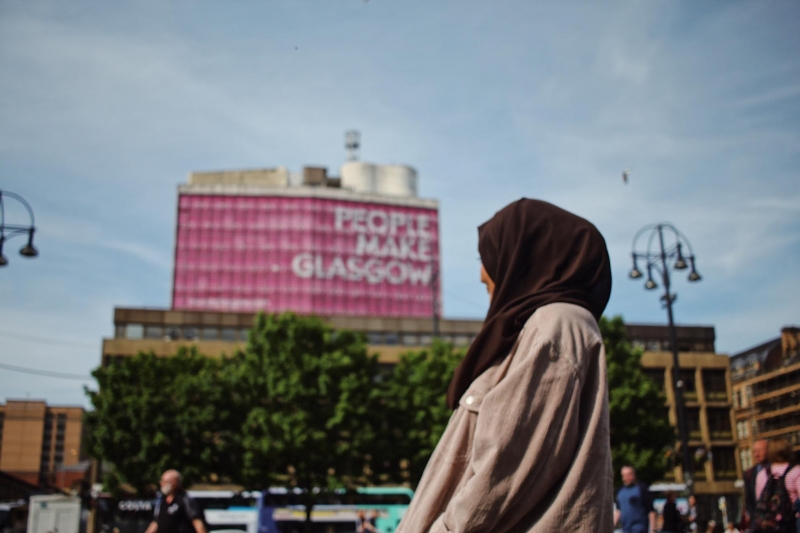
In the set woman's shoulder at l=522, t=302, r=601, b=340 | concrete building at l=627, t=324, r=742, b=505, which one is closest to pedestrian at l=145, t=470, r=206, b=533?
woman's shoulder at l=522, t=302, r=601, b=340

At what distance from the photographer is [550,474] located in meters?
1.92

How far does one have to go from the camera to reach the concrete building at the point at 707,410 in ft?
197

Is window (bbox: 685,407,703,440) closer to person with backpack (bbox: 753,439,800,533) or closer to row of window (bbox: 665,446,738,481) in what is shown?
row of window (bbox: 665,446,738,481)

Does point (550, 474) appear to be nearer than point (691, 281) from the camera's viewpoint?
Yes

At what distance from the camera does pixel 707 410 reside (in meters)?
62.3

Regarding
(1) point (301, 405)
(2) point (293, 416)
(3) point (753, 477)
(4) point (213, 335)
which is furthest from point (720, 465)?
(3) point (753, 477)

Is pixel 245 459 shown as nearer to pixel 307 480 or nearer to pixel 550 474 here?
pixel 307 480

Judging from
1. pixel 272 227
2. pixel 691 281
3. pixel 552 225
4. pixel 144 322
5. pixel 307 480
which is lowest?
pixel 307 480

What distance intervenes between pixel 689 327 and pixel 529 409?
71931mm

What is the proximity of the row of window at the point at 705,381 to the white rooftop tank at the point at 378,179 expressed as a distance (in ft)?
130

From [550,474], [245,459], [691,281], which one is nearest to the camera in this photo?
[550,474]

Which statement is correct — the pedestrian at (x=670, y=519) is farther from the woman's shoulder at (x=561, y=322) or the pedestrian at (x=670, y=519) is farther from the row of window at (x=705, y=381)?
the row of window at (x=705, y=381)

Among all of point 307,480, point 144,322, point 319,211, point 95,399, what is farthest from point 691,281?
point 319,211

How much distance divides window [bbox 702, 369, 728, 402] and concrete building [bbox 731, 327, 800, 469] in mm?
10237
